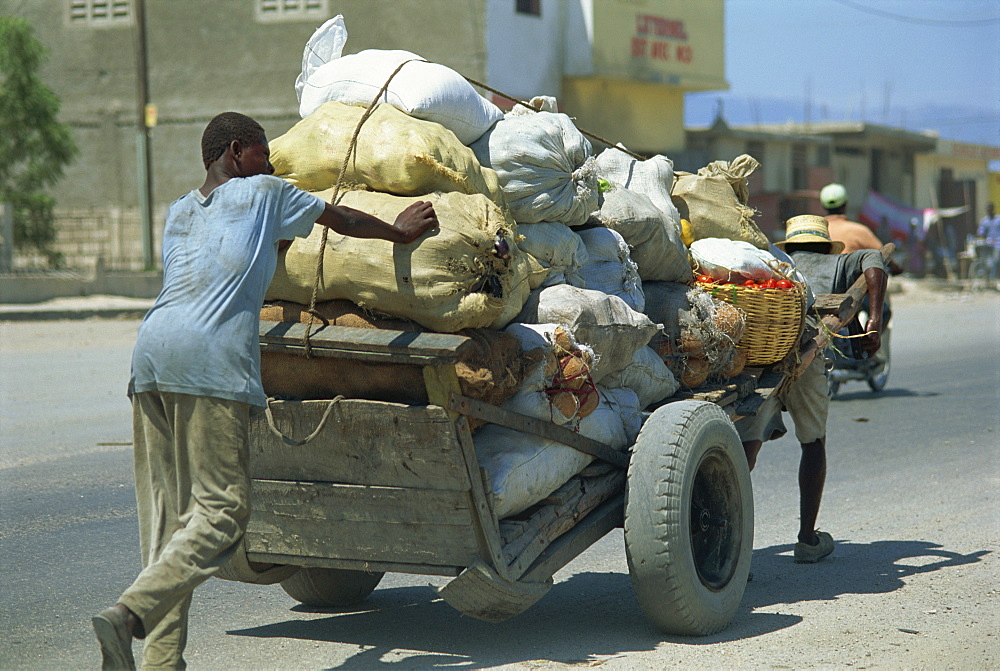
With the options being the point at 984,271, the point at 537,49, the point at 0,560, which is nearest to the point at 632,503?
the point at 0,560

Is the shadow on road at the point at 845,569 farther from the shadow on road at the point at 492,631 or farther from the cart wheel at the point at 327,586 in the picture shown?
the cart wheel at the point at 327,586

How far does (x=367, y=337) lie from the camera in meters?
3.29

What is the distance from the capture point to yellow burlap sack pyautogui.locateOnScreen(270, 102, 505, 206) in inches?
140

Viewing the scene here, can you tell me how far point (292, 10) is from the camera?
89.0 feet

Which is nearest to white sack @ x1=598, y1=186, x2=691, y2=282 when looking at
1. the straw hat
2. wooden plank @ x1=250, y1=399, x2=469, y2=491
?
wooden plank @ x1=250, y1=399, x2=469, y2=491

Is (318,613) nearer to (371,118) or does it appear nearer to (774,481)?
(371,118)

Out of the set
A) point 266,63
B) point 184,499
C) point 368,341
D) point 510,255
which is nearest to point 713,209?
point 510,255

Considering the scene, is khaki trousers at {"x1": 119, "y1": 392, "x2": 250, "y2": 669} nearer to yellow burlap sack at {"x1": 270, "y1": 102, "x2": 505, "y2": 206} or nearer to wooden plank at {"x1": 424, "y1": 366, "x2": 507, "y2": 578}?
wooden plank at {"x1": 424, "y1": 366, "x2": 507, "y2": 578}

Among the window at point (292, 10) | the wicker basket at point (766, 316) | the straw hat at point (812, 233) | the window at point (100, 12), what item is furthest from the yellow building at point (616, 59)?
the wicker basket at point (766, 316)

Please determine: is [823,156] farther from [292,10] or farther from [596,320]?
[596,320]

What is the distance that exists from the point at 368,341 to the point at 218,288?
46cm

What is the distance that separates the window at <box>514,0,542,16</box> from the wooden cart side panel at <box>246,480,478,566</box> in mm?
24003

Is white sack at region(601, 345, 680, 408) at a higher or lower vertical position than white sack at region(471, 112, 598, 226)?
lower

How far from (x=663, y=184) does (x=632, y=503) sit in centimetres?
181
